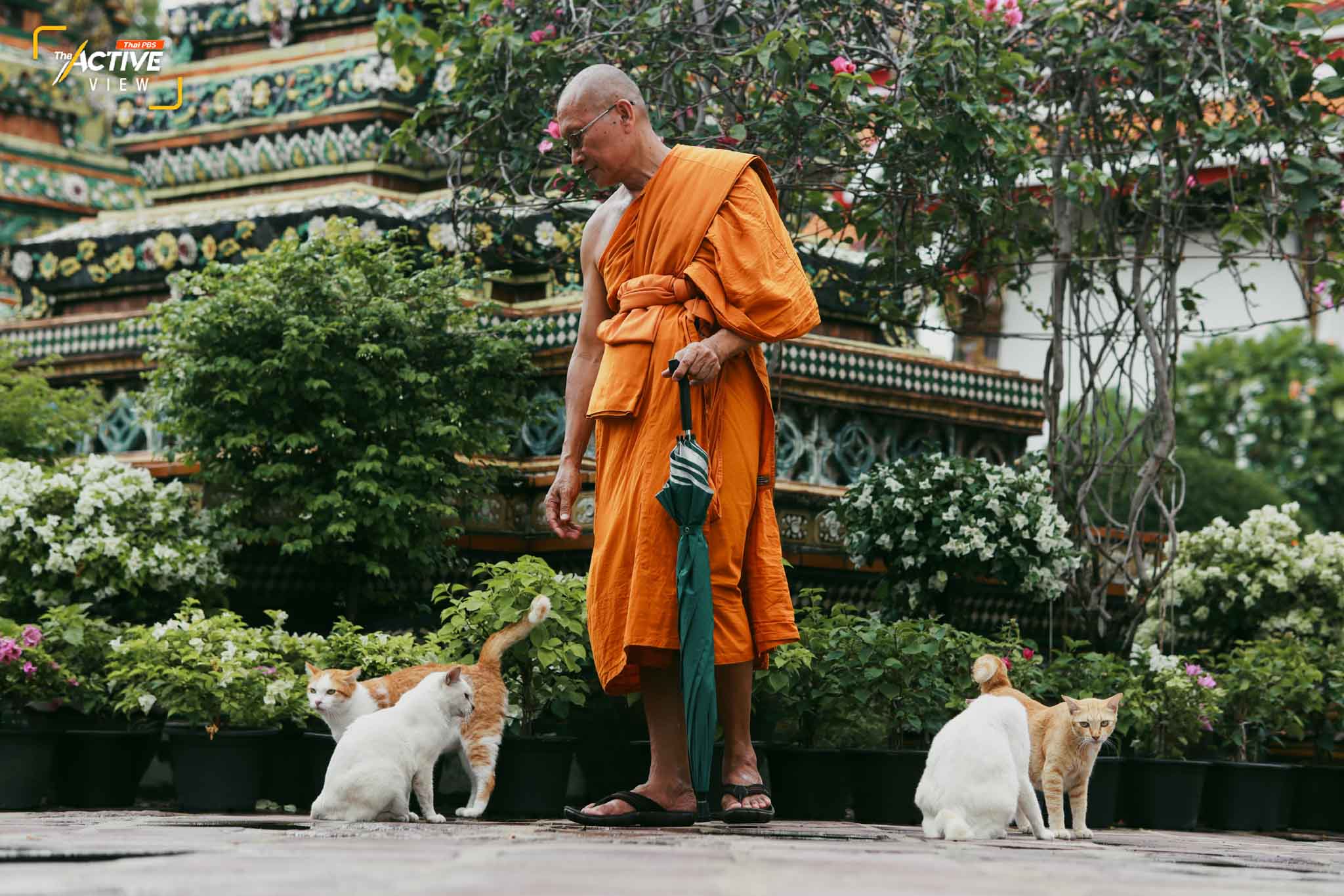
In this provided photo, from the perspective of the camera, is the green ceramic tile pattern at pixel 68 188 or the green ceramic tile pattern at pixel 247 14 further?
the green ceramic tile pattern at pixel 68 188

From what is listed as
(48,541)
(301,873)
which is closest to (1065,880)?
(301,873)

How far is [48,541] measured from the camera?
661 cm

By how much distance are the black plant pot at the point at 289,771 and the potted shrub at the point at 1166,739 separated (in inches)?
102

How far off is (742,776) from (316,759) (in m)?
1.59

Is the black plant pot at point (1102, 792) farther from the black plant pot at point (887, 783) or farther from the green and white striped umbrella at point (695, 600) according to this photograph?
the green and white striped umbrella at point (695, 600)

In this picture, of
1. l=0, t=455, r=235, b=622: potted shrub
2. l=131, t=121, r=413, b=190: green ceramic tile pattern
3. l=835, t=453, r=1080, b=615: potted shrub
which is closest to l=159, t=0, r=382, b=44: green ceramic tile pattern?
l=131, t=121, r=413, b=190: green ceramic tile pattern

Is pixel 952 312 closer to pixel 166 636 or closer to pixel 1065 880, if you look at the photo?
pixel 166 636

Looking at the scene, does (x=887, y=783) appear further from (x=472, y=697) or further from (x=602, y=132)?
(x=602, y=132)

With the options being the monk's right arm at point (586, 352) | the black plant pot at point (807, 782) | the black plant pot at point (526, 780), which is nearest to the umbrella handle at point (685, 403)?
the monk's right arm at point (586, 352)

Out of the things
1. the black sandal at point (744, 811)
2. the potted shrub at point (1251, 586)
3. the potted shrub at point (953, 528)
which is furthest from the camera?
the potted shrub at point (1251, 586)

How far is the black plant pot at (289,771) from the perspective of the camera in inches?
224

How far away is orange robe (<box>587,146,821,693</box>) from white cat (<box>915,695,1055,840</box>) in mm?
477

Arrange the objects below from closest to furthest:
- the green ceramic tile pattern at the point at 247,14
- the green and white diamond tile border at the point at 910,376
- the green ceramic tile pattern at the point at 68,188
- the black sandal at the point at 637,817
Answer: the black sandal at the point at 637,817
the green and white diamond tile border at the point at 910,376
the green ceramic tile pattern at the point at 247,14
the green ceramic tile pattern at the point at 68,188

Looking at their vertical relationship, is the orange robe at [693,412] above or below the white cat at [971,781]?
above
